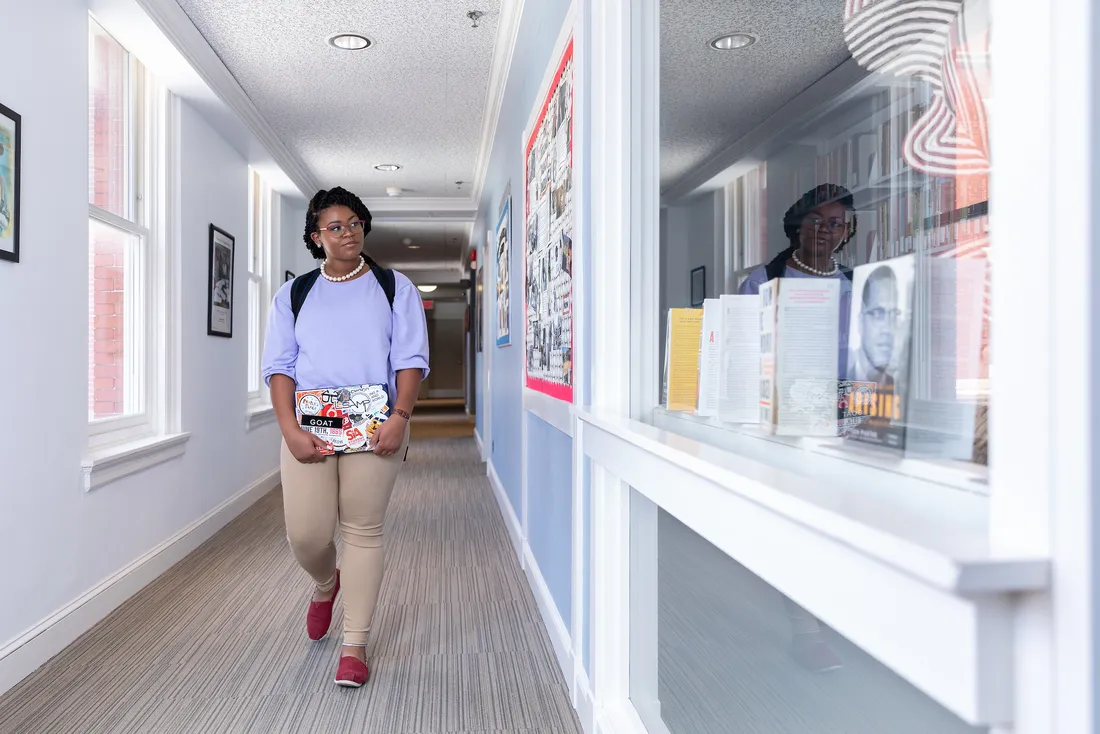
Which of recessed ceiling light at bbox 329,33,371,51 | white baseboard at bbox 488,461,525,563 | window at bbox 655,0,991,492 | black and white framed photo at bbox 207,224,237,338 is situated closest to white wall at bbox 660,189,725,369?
window at bbox 655,0,991,492

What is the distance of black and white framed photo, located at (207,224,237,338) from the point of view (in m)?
4.61

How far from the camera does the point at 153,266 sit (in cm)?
390

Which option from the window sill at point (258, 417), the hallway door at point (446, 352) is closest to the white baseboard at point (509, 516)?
the window sill at point (258, 417)

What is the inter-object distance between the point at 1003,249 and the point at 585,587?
165cm

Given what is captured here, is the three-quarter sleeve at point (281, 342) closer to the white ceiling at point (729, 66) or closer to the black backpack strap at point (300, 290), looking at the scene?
the black backpack strap at point (300, 290)

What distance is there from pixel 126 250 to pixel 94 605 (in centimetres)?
169

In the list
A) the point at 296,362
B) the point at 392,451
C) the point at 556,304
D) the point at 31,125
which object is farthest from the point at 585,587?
the point at 31,125

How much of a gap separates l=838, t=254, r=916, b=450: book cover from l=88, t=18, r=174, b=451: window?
3.09 m

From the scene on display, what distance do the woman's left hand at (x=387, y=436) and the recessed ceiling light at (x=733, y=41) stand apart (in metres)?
1.38

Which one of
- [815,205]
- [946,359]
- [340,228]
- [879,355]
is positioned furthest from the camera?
[340,228]

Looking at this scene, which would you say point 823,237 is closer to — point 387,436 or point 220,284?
point 387,436

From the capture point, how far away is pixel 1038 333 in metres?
0.53

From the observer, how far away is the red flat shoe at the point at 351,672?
224cm

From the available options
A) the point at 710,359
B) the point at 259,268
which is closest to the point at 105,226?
the point at 259,268
